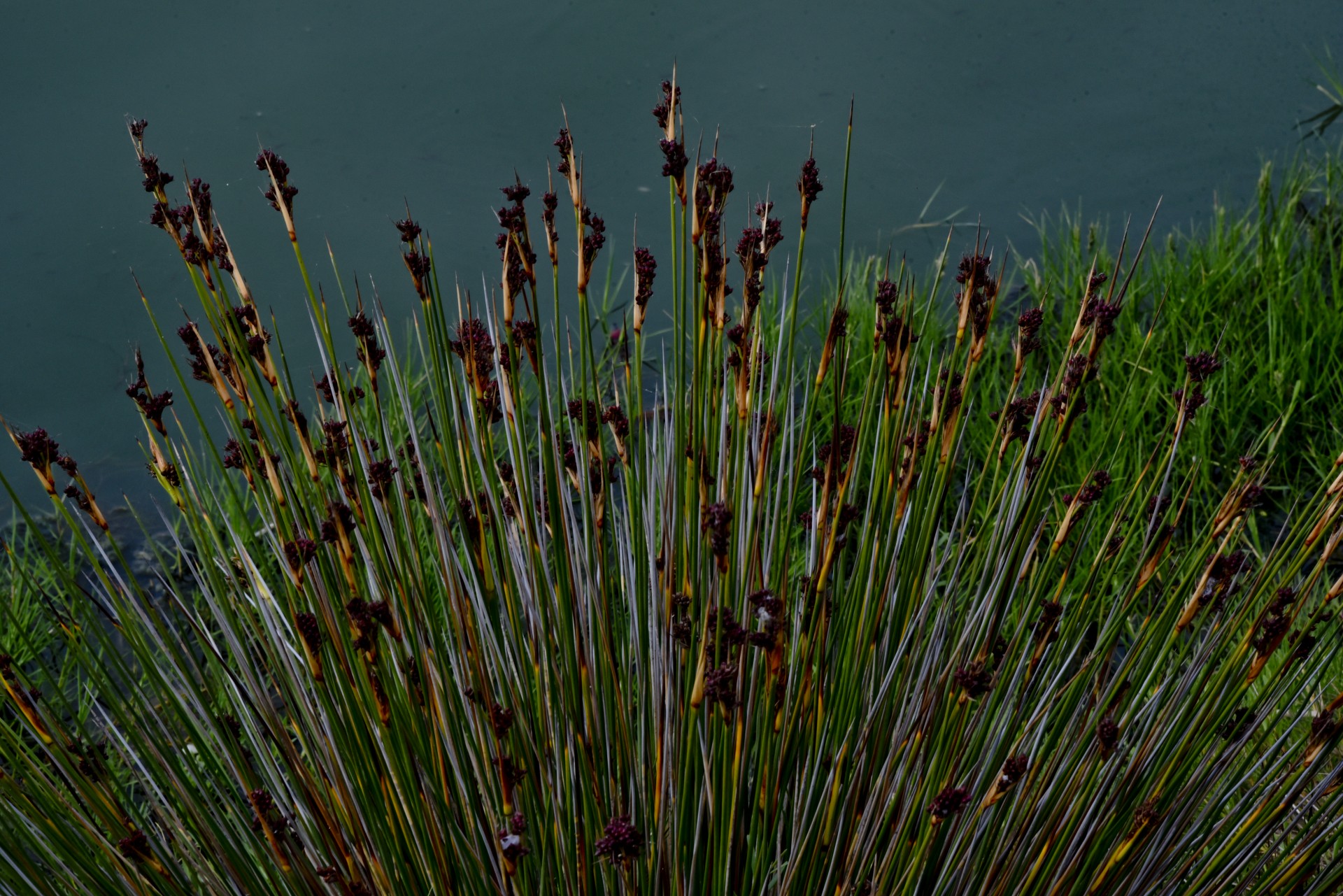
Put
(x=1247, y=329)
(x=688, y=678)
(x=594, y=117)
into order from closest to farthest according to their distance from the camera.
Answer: (x=688, y=678), (x=1247, y=329), (x=594, y=117)

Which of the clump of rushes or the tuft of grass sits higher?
the tuft of grass

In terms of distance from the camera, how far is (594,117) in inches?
149

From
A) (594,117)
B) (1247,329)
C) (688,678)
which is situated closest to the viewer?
(688,678)

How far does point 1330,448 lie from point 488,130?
109 inches

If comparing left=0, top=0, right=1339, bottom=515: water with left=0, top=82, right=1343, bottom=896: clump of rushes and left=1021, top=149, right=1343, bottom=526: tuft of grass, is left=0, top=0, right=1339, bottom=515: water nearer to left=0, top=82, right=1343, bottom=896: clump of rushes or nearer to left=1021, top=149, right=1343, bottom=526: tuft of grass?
left=1021, top=149, right=1343, bottom=526: tuft of grass

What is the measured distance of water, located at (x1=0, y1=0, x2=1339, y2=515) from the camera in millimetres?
3471

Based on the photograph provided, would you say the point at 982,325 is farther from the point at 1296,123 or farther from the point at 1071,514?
the point at 1296,123

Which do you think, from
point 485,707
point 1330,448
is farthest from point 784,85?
Answer: point 485,707

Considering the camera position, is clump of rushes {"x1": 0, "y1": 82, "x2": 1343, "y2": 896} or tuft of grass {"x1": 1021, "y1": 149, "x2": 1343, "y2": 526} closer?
clump of rushes {"x1": 0, "y1": 82, "x2": 1343, "y2": 896}

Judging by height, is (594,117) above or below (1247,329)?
above

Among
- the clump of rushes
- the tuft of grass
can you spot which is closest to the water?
the tuft of grass

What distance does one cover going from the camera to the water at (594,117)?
347 cm

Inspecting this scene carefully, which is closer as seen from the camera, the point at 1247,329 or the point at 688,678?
the point at 688,678

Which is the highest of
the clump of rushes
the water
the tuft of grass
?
the water
